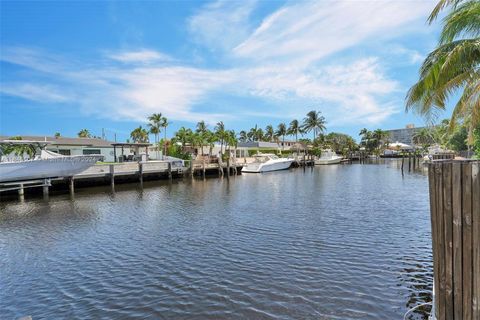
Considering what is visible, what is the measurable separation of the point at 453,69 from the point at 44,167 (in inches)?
1320

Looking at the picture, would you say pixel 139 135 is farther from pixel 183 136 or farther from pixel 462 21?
pixel 462 21

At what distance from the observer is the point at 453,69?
964 centimetres

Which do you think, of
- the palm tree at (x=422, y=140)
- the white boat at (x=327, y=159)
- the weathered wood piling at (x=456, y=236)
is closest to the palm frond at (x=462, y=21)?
the weathered wood piling at (x=456, y=236)

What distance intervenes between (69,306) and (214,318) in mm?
4027

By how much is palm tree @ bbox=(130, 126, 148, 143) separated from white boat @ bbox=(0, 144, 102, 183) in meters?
48.4

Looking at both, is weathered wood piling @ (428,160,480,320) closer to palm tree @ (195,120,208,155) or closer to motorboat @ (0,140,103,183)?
motorboat @ (0,140,103,183)

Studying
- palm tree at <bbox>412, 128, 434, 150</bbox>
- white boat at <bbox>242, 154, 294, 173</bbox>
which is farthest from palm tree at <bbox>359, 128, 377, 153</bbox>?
white boat at <bbox>242, 154, 294, 173</bbox>

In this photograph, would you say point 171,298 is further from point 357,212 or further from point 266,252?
point 357,212

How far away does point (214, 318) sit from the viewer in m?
7.35

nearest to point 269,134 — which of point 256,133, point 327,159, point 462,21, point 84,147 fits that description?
point 256,133

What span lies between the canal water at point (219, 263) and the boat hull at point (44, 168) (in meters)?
10.3

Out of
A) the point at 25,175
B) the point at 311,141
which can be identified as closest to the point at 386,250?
the point at 25,175

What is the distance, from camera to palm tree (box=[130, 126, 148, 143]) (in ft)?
266

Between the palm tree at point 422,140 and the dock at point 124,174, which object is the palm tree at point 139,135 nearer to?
the dock at point 124,174
